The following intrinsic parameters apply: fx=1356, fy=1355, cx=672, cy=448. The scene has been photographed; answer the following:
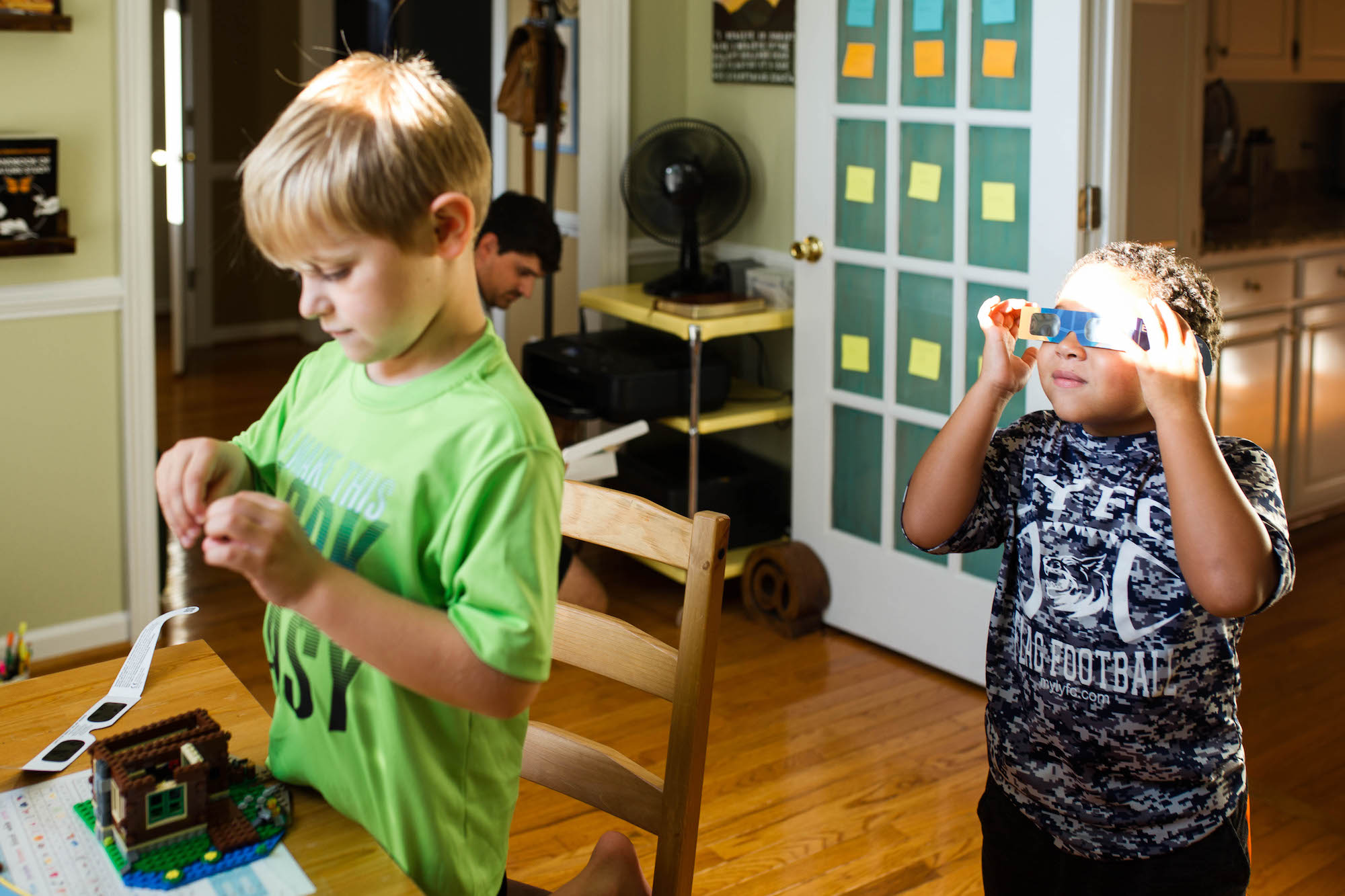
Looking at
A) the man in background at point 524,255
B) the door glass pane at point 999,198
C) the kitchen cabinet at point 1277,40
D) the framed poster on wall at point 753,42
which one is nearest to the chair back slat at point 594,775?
the man in background at point 524,255

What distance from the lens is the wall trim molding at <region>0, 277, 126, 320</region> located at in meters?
2.93

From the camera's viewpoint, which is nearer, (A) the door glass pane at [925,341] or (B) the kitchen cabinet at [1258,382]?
(A) the door glass pane at [925,341]

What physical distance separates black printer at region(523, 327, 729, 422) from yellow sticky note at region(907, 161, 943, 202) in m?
0.67

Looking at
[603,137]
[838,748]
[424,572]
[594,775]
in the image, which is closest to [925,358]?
[838,748]

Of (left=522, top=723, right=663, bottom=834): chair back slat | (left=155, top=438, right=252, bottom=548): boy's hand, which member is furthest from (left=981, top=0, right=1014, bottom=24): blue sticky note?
(left=155, top=438, right=252, bottom=548): boy's hand

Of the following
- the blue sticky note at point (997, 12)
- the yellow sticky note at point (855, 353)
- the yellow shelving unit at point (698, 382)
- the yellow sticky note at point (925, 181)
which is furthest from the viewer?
the yellow shelving unit at point (698, 382)

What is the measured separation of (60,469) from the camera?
3.07 meters

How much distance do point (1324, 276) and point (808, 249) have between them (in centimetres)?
186

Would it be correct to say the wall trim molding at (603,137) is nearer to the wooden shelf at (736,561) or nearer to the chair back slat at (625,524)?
the wooden shelf at (736,561)

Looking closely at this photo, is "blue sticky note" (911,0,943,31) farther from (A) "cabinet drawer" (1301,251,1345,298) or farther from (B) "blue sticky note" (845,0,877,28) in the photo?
(A) "cabinet drawer" (1301,251,1345,298)

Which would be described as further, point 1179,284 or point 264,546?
point 1179,284

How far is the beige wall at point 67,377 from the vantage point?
2922 millimetres

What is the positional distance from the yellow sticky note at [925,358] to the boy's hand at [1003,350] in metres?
1.64

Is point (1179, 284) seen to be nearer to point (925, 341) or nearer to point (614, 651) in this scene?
point (614, 651)
